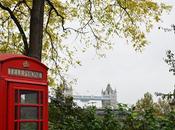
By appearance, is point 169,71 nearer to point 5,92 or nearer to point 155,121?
point 155,121

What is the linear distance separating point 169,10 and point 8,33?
6.41 m

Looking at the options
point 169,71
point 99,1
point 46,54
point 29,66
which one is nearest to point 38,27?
point 99,1

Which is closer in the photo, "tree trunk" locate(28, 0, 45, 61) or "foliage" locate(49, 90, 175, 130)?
"foliage" locate(49, 90, 175, 130)

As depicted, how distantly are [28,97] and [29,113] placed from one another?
27cm

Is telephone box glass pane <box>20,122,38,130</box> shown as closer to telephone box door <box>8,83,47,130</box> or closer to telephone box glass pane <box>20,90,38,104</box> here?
telephone box door <box>8,83,47,130</box>

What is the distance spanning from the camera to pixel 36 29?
17797 millimetres

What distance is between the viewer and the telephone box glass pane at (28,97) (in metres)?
9.76

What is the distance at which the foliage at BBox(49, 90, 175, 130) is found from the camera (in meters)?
13.4

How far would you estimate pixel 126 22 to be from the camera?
20.1m

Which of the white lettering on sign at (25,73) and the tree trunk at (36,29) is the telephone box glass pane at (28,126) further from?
the tree trunk at (36,29)

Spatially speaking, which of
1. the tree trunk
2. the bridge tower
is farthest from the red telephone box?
the tree trunk

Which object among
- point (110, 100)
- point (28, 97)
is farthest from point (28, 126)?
point (110, 100)

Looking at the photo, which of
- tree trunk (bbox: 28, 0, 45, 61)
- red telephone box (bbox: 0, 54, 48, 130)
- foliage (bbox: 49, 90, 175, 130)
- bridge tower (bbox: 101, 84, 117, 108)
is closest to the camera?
red telephone box (bbox: 0, 54, 48, 130)

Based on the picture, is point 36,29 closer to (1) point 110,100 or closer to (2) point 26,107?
(1) point 110,100
